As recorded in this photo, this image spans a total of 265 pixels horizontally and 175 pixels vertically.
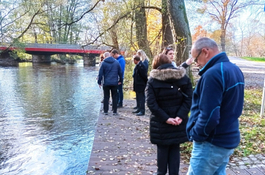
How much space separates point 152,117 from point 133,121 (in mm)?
3322

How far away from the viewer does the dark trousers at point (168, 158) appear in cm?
291

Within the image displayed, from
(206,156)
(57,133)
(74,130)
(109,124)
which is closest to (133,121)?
(109,124)

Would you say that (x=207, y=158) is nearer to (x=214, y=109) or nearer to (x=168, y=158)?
(x=214, y=109)

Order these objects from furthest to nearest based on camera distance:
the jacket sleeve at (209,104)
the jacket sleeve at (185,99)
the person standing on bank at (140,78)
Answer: the person standing on bank at (140,78) < the jacket sleeve at (185,99) < the jacket sleeve at (209,104)

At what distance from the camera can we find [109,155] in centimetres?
407

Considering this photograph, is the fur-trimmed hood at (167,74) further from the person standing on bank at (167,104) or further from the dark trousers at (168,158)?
the dark trousers at (168,158)

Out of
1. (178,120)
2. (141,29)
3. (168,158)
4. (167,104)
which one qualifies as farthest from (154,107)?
(141,29)

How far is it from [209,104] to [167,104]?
101cm

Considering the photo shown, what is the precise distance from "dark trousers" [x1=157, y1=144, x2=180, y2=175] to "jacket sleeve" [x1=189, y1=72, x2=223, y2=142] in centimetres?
104

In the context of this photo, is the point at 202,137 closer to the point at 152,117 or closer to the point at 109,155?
the point at 152,117

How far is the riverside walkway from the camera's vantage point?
3480 millimetres

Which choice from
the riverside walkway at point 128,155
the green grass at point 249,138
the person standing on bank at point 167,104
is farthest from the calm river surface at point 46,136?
the green grass at point 249,138

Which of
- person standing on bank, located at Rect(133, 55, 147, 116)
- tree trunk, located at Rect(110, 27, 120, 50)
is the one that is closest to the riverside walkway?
Answer: person standing on bank, located at Rect(133, 55, 147, 116)

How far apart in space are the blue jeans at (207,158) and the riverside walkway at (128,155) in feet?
4.91
